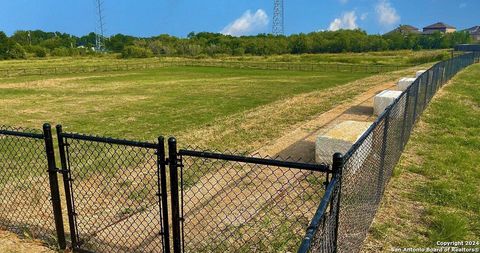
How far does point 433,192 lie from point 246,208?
2.88 m

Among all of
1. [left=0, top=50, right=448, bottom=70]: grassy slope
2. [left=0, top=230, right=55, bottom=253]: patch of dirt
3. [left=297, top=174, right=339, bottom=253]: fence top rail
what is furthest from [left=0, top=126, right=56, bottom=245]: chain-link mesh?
[left=0, top=50, right=448, bottom=70]: grassy slope

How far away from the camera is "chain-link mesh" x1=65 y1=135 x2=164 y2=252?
4648mm

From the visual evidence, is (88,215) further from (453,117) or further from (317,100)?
(317,100)

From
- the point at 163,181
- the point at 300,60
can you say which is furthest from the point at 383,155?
the point at 300,60

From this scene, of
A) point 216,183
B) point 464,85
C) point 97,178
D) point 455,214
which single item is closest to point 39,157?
point 97,178

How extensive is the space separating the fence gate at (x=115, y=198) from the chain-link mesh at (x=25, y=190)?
1.43 ft

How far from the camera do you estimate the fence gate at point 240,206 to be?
12.9 feet

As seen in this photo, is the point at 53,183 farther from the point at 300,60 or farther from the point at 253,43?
the point at 253,43

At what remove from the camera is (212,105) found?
60.2 feet

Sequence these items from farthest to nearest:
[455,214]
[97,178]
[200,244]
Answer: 1. [97,178]
2. [455,214]
3. [200,244]

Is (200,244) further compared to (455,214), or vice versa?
(455,214)

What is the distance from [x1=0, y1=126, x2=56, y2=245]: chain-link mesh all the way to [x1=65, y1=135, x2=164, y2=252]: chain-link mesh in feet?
1.46

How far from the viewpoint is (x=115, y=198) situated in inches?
245

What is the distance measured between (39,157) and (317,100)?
11718mm
